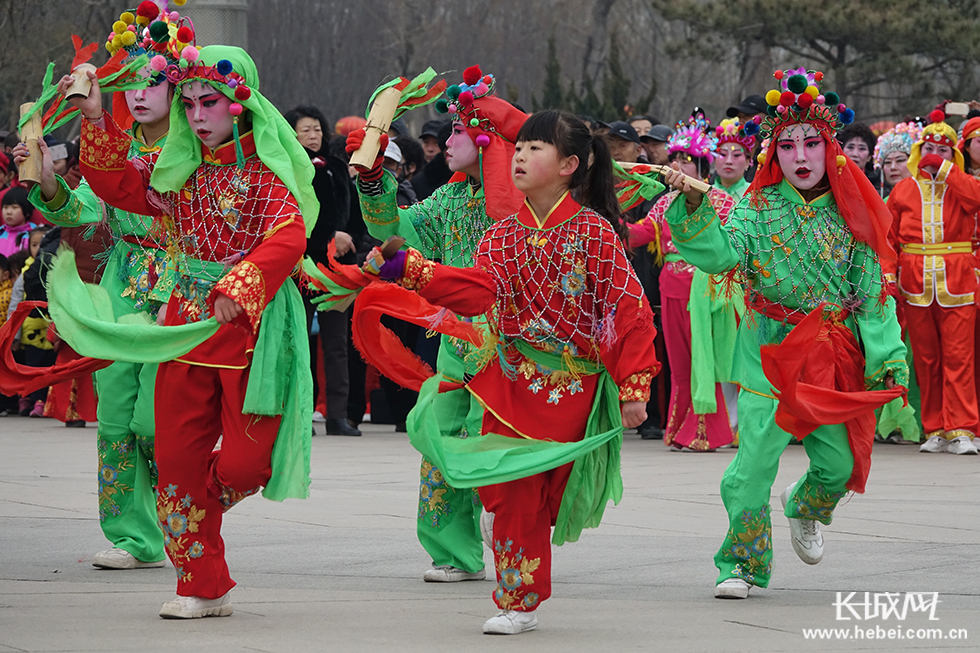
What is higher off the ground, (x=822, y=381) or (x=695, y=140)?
(x=695, y=140)

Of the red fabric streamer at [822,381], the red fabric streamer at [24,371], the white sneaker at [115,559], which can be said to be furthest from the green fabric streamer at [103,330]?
the red fabric streamer at [822,381]

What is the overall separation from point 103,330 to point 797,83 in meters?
2.73

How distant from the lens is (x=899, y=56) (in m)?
25.8

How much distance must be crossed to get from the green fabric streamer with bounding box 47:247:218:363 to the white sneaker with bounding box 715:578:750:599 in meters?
2.04

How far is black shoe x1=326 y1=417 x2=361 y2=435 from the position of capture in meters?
11.1

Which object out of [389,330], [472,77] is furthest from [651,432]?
[389,330]

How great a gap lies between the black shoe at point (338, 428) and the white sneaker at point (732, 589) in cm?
599

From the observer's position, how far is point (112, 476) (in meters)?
6.18

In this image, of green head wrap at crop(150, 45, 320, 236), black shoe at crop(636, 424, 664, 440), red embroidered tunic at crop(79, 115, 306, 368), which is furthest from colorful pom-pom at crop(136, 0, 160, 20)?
black shoe at crop(636, 424, 664, 440)

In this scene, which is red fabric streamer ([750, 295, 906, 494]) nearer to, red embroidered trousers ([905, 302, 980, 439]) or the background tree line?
red embroidered trousers ([905, 302, 980, 439])

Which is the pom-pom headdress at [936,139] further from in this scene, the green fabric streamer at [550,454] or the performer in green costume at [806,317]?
the green fabric streamer at [550,454]

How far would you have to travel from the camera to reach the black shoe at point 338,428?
11.1 metres

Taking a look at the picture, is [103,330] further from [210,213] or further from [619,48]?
[619,48]

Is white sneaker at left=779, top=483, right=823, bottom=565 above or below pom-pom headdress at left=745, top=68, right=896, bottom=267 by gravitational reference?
below
